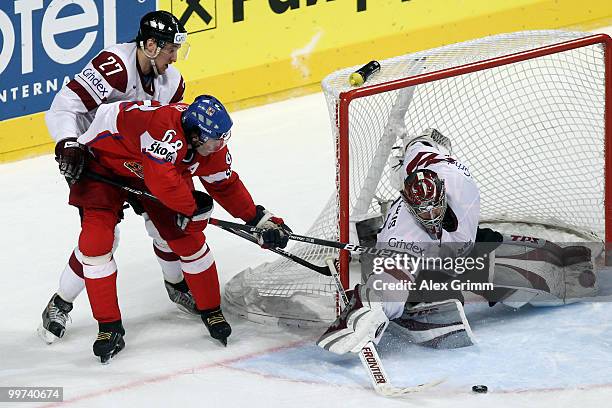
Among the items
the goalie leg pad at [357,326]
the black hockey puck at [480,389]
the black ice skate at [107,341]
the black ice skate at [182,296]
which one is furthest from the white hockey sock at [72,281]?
the black hockey puck at [480,389]

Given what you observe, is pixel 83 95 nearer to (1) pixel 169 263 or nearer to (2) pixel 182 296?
(1) pixel 169 263

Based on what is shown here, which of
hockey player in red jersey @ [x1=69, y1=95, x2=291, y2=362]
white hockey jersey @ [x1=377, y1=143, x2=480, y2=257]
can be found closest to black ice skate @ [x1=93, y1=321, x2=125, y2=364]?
hockey player in red jersey @ [x1=69, y1=95, x2=291, y2=362]

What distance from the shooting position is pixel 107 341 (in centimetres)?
457

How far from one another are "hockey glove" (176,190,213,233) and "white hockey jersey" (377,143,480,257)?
1.91ft

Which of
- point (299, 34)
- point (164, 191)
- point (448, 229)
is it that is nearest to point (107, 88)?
point (164, 191)

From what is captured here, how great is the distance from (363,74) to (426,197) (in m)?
0.57

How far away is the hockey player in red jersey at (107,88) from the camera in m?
4.68

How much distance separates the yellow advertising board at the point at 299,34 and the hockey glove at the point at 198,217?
6.79ft

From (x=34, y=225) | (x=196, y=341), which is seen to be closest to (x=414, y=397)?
(x=196, y=341)

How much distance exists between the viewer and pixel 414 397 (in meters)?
4.22

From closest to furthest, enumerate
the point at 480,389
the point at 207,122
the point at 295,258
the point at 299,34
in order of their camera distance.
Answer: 1. the point at 480,389
2. the point at 207,122
3. the point at 295,258
4. the point at 299,34

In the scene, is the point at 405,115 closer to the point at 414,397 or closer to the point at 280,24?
the point at 414,397

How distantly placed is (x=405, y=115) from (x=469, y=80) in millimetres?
335

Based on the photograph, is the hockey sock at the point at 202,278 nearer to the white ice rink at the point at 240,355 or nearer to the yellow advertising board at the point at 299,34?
the white ice rink at the point at 240,355
